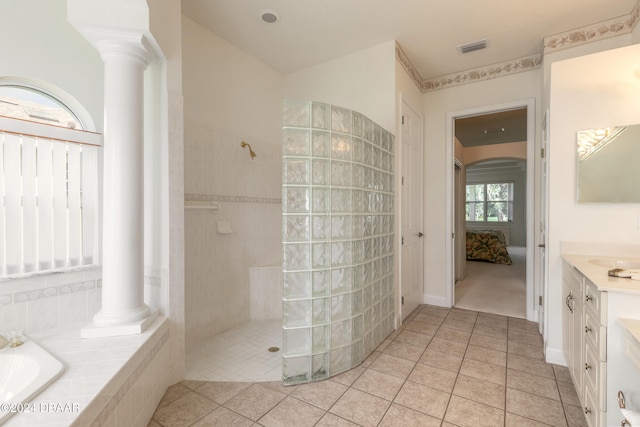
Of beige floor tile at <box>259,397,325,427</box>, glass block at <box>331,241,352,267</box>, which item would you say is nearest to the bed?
glass block at <box>331,241,352,267</box>

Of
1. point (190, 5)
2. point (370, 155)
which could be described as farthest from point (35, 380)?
point (190, 5)

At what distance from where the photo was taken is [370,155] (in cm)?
244

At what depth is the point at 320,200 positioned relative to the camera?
2033 millimetres

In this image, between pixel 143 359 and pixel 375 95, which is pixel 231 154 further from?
pixel 143 359

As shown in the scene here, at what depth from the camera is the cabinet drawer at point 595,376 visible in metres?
1.31

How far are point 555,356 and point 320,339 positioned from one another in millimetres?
1901

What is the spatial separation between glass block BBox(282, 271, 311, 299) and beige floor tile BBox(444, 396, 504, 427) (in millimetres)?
1126

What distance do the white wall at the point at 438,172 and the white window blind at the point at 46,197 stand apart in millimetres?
3514

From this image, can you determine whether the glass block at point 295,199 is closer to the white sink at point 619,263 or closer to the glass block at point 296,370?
the glass block at point 296,370

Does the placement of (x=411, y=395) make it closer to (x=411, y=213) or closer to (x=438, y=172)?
(x=411, y=213)

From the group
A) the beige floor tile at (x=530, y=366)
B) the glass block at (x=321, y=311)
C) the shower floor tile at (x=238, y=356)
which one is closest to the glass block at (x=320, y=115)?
the glass block at (x=321, y=311)

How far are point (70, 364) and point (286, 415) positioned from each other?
1155 millimetres

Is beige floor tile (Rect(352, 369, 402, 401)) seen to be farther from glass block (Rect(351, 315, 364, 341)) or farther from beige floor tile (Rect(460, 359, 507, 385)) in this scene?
beige floor tile (Rect(460, 359, 507, 385))

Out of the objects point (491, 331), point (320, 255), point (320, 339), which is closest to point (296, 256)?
point (320, 255)
